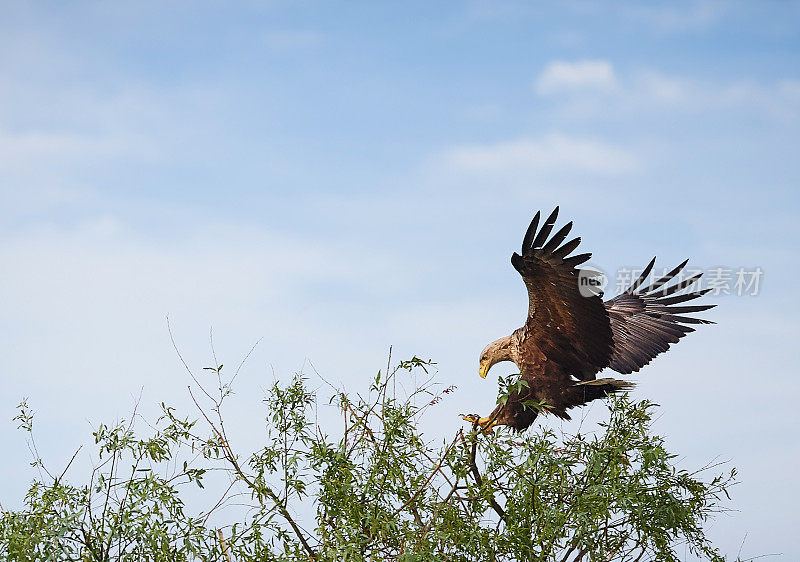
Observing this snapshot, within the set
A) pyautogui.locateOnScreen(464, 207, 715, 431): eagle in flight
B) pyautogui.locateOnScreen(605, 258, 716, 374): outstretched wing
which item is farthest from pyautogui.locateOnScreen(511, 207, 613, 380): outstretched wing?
pyautogui.locateOnScreen(605, 258, 716, 374): outstretched wing

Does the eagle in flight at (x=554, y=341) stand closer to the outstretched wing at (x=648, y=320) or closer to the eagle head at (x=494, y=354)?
the eagle head at (x=494, y=354)

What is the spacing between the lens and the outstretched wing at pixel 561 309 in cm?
447

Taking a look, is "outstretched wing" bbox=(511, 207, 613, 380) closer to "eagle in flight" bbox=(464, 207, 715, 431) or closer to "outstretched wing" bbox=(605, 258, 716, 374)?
"eagle in flight" bbox=(464, 207, 715, 431)

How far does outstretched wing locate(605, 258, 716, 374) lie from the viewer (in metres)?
5.96

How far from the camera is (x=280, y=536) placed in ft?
12.9

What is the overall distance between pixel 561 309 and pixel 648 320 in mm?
1845

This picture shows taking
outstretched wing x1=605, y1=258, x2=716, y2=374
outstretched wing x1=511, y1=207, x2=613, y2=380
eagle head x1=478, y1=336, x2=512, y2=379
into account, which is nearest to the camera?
outstretched wing x1=511, y1=207, x2=613, y2=380

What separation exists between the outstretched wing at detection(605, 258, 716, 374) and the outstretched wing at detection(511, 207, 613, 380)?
3.29 ft

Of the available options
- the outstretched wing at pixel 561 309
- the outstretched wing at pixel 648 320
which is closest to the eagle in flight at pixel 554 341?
the outstretched wing at pixel 561 309

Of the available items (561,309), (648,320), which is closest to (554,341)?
(561,309)

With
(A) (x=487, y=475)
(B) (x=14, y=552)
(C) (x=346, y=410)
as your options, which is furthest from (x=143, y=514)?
(A) (x=487, y=475)

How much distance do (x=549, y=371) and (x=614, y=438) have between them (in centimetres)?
90

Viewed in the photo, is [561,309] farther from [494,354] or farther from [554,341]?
[494,354]

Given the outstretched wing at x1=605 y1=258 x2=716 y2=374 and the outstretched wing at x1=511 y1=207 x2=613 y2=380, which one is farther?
the outstretched wing at x1=605 y1=258 x2=716 y2=374
